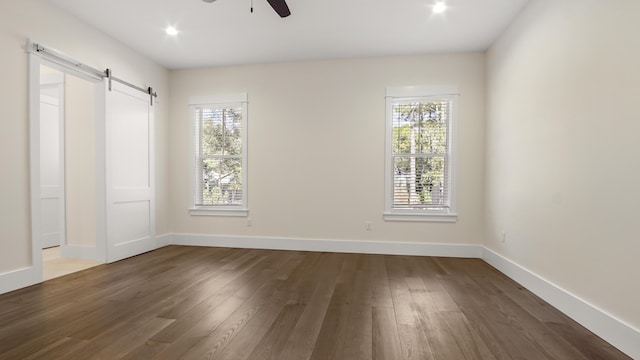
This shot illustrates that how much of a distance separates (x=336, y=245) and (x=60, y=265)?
3508 millimetres

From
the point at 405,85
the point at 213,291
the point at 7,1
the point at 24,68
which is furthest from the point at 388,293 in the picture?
the point at 7,1

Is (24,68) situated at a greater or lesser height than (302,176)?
greater

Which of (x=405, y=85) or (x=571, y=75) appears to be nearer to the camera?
(x=571, y=75)

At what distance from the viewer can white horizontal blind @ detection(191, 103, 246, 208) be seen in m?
4.76

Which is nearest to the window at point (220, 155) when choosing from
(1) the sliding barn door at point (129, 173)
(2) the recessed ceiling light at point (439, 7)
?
(1) the sliding barn door at point (129, 173)

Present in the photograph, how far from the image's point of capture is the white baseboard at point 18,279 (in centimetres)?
266

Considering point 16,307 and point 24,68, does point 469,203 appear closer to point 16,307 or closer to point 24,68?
point 16,307

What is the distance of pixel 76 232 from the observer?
13.0 ft

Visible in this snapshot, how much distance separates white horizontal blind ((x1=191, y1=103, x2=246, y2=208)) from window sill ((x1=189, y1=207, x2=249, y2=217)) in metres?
0.08

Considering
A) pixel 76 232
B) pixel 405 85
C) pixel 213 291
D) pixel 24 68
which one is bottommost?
pixel 213 291

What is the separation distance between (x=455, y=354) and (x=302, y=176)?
3177 mm

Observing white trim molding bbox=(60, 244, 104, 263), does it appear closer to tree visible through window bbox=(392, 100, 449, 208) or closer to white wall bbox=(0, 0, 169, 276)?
white wall bbox=(0, 0, 169, 276)

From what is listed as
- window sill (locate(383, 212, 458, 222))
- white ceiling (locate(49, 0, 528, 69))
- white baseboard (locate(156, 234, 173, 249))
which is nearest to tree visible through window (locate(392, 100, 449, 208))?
window sill (locate(383, 212, 458, 222))

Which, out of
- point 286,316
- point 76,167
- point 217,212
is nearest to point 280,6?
point 286,316
